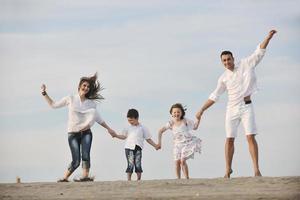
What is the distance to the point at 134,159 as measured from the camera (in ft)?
51.0

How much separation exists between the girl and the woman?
193 cm

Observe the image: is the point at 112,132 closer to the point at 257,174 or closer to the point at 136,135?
the point at 136,135

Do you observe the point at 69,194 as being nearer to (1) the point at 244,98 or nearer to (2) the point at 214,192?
(2) the point at 214,192

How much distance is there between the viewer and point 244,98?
12766 millimetres

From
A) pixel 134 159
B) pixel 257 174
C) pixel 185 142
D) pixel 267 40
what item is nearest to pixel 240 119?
pixel 257 174

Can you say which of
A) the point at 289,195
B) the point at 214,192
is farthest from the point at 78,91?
the point at 289,195

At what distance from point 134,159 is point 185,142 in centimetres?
111

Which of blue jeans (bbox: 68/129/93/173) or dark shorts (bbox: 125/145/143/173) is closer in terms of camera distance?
blue jeans (bbox: 68/129/93/173)

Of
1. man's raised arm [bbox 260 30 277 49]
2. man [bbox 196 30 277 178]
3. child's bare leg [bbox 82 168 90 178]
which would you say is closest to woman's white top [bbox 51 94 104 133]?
child's bare leg [bbox 82 168 90 178]

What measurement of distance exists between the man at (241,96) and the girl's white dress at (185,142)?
2.36 meters

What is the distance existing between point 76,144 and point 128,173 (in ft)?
6.09

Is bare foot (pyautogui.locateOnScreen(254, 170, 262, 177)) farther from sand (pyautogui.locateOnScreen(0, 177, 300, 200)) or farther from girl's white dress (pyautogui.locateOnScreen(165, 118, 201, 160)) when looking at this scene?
girl's white dress (pyautogui.locateOnScreen(165, 118, 201, 160))

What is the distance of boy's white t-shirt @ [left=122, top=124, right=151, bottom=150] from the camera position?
15.5 meters

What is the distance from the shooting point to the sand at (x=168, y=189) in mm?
10552
